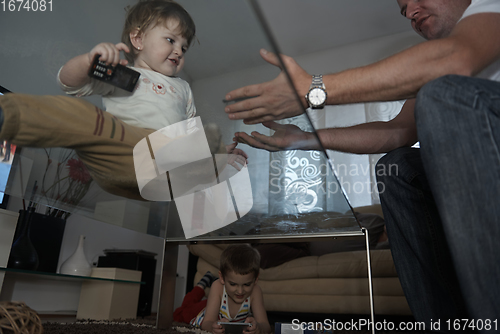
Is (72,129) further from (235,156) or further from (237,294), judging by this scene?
(237,294)

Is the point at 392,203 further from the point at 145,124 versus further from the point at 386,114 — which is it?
the point at 386,114

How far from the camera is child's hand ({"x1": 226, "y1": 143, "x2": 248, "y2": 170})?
0.58 meters

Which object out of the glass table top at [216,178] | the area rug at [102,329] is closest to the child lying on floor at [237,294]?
the area rug at [102,329]

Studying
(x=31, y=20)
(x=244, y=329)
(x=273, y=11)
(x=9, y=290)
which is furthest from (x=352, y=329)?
(x=273, y=11)

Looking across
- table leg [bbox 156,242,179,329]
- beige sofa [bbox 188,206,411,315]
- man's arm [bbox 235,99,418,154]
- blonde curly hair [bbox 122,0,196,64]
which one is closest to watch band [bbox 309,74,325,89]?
blonde curly hair [bbox 122,0,196,64]

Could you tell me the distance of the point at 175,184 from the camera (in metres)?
0.66

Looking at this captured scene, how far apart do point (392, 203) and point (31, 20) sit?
0.81 meters

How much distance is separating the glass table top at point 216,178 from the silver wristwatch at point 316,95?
0.06 metres

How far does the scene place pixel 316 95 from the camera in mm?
580

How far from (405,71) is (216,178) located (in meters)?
0.39

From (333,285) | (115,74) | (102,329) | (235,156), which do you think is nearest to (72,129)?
(115,74)

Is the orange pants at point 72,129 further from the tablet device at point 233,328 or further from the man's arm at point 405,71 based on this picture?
the tablet device at point 233,328

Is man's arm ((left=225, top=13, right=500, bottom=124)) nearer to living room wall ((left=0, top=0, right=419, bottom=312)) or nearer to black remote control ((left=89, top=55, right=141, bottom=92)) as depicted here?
living room wall ((left=0, top=0, right=419, bottom=312))

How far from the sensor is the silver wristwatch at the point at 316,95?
578 mm
